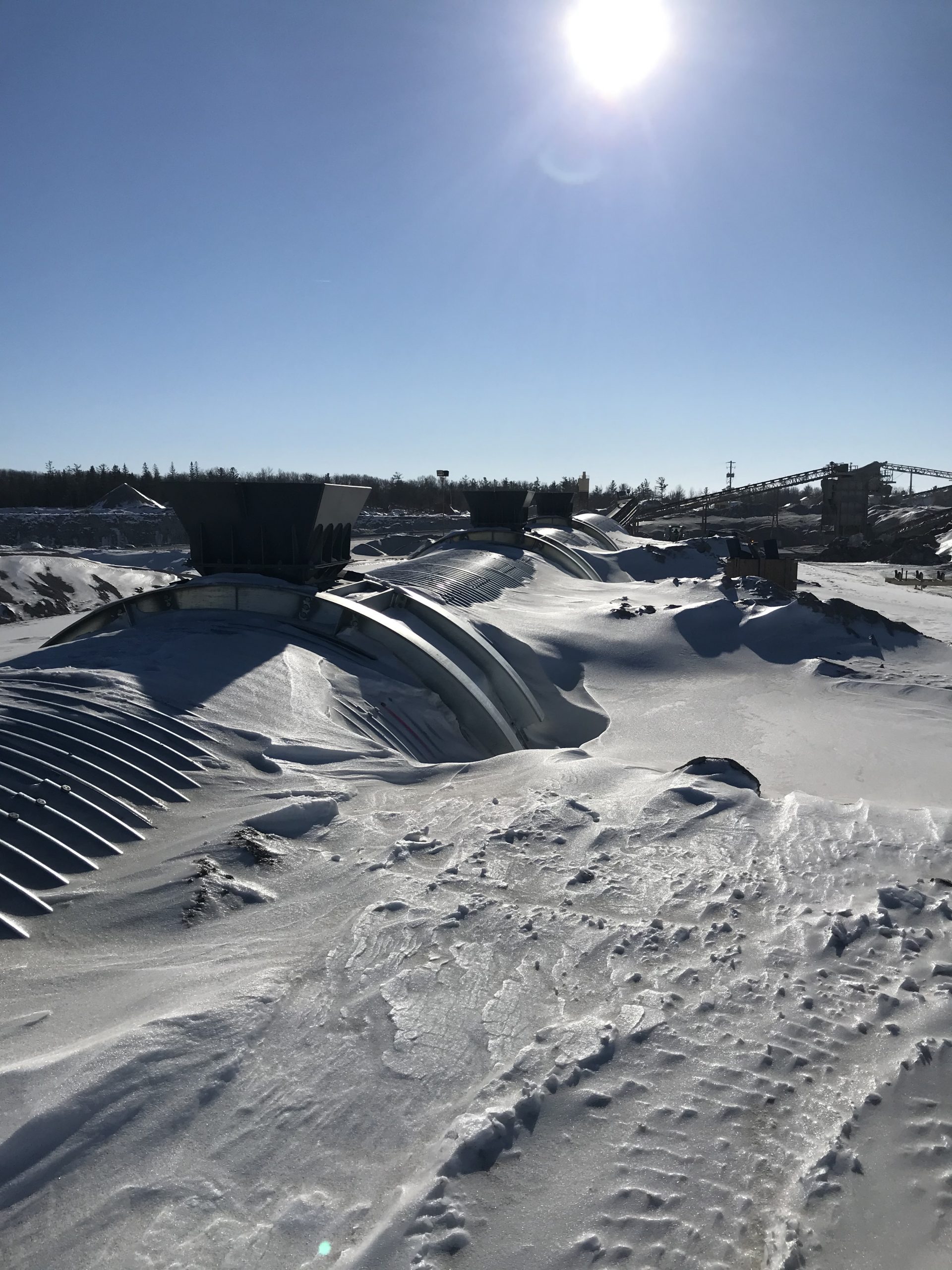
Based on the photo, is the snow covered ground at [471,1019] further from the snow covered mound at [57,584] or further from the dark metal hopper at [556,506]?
the dark metal hopper at [556,506]

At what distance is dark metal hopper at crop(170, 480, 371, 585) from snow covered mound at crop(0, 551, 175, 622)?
773 centimetres

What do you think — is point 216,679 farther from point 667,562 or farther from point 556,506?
point 556,506

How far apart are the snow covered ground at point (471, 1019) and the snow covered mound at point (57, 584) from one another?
1270 cm

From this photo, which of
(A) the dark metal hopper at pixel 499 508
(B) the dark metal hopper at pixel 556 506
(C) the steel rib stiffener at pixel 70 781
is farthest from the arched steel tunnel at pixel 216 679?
(B) the dark metal hopper at pixel 556 506

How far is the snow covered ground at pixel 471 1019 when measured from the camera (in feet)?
8.64

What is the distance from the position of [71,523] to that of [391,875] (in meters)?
41.4

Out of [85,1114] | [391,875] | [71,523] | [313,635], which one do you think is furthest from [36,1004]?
[71,523]

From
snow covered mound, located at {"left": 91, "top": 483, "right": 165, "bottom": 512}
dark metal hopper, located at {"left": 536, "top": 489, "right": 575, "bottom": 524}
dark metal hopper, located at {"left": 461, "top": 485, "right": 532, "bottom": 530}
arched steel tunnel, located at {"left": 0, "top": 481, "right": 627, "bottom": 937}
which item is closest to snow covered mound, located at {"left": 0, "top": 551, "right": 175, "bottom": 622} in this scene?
arched steel tunnel, located at {"left": 0, "top": 481, "right": 627, "bottom": 937}

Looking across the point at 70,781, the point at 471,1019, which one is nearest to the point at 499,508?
the point at 70,781

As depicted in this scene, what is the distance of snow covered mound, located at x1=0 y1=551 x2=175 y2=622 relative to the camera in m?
18.0

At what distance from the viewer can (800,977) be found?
386 centimetres

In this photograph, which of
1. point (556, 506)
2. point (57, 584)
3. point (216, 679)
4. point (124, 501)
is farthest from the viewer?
point (124, 501)

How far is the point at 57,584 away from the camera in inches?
758

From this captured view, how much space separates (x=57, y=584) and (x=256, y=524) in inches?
460
